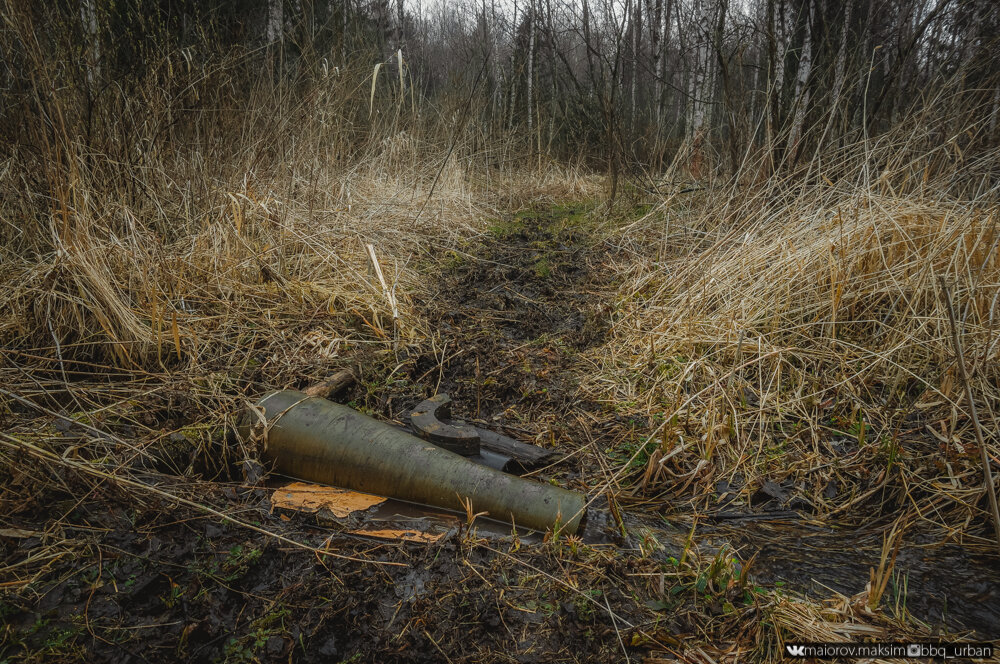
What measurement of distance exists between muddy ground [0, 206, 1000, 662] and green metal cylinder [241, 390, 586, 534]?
0.36ft

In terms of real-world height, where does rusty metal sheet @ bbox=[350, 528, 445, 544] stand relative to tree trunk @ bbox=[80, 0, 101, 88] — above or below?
below

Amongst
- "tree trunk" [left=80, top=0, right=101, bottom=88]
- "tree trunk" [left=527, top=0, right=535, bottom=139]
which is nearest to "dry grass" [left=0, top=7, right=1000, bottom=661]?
"tree trunk" [left=80, top=0, right=101, bottom=88]

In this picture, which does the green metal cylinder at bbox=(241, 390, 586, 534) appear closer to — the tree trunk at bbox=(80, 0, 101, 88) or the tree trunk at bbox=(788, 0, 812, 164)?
the tree trunk at bbox=(80, 0, 101, 88)

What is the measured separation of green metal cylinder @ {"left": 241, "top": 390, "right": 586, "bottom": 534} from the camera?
1.75 m

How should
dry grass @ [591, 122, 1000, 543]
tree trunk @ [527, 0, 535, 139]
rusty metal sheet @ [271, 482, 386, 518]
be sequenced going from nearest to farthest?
rusty metal sheet @ [271, 482, 386, 518], dry grass @ [591, 122, 1000, 543], tree trunk @ [527, 0, 535, 139]

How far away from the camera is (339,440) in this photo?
6.58ft

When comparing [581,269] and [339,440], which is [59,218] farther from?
[581,269]

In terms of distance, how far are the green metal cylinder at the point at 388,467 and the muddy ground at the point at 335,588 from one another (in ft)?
0.36

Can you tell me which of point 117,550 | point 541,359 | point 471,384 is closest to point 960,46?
point 541,359

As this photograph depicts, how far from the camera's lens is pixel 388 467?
1934 mm

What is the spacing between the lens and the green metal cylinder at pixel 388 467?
175 centimetres

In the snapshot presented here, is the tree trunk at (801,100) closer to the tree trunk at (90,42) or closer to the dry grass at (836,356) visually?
the dry grass at (836,356)

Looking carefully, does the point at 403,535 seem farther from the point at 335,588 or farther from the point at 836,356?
the point at 836,356

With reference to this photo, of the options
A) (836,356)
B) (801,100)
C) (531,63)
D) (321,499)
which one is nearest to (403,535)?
(321,499)
